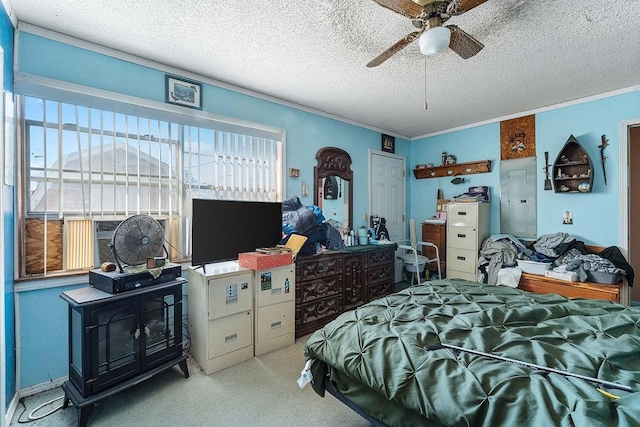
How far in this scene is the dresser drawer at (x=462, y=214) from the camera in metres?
3.85

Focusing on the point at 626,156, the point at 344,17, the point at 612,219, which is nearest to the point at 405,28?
the point at 344,17

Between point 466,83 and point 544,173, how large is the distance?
1718 millimetres

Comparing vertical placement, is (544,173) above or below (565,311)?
above

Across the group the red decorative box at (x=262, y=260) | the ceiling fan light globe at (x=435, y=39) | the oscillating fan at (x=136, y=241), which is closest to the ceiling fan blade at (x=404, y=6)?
the ceiling fan light globe at (x=435, y=39)

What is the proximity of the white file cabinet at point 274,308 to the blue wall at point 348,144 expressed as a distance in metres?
1.15

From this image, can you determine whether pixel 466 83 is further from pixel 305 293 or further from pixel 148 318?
pixel 148 318

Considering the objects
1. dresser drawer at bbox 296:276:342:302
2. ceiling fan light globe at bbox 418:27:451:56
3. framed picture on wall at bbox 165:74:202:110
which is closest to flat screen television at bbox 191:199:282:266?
dresser drawer at bbox 296:276:342:302

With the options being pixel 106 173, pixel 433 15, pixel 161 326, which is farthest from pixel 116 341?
pixel 433 15

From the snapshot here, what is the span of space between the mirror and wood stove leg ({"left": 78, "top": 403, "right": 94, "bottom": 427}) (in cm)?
273

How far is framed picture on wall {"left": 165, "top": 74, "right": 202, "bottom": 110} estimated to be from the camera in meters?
2.54

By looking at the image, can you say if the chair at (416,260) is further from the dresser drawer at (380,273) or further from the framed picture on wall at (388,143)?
the framed picture on wall at (388,143)

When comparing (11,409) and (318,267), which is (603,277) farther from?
(11,409)

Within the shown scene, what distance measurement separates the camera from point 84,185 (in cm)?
222

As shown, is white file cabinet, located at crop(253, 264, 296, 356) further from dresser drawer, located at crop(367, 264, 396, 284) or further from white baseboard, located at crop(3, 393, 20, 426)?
white baseboard, located at crop(3, 393, 20, 426)
